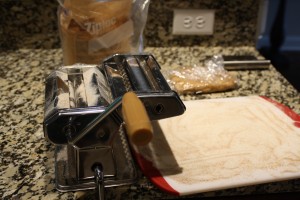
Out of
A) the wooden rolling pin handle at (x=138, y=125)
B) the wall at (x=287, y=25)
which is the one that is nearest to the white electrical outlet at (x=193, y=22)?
the wooden rolling pin handle at (x=138, y=125)

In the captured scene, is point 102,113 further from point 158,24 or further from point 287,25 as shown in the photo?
point 287,25

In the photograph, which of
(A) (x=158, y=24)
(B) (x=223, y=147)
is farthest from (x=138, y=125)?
(A) (x=158, y=24)

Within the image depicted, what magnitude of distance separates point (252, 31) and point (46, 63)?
1.93ft

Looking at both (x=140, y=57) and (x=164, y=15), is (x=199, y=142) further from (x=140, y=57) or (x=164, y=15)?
(x=164, y=15)

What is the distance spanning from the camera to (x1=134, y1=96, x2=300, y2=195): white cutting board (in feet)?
2.00

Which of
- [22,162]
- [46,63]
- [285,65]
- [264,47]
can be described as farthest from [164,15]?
[264,47]

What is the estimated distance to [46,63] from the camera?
3.30 ft

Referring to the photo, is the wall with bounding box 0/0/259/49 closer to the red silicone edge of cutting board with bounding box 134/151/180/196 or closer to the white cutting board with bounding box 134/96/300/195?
the white cutting board with bounding box 134/96/300/195

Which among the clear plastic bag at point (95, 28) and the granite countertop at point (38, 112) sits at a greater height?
the clear plastic bag at point (95, 28)

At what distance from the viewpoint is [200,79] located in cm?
90

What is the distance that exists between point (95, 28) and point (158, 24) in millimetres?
326

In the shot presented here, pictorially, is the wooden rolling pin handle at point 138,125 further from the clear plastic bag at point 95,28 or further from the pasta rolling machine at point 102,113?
the clear plastic bag at point 95,28

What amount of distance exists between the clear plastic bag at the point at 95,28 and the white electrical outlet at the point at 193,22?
0.24m

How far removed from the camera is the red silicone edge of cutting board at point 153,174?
59 cm
